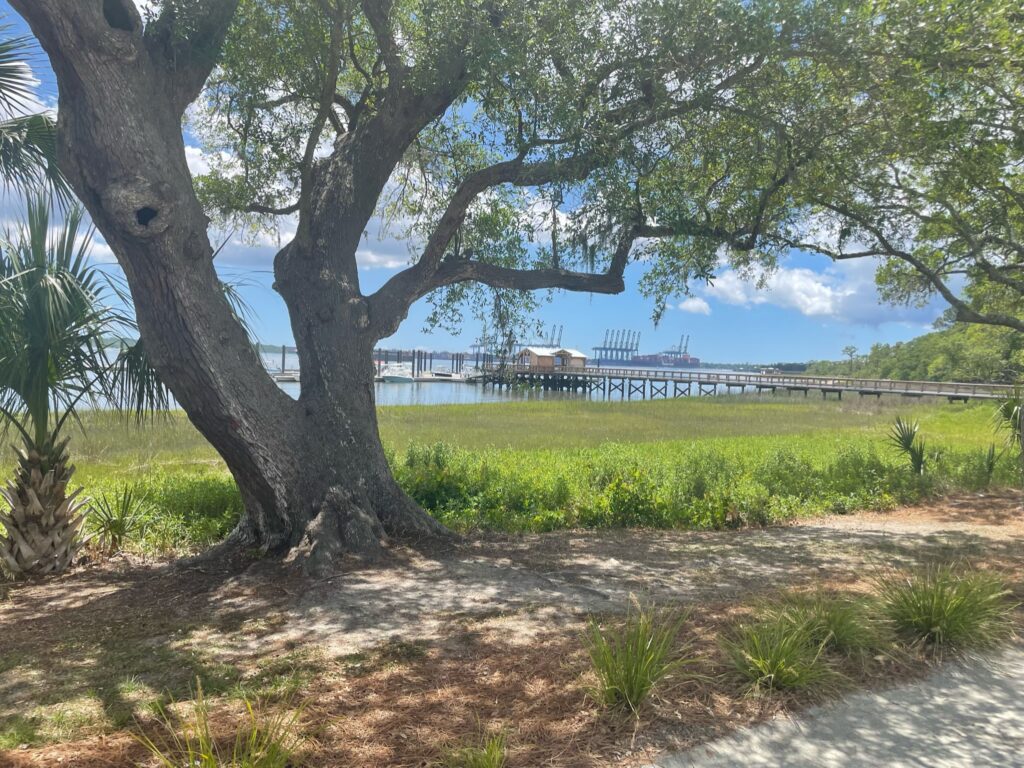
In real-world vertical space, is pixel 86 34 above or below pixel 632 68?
below

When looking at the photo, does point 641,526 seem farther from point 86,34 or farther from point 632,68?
point 86,34

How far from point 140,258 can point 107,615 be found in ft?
9.65

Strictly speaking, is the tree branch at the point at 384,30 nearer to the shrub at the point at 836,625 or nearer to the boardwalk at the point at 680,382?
the shrub at the point at 836,625

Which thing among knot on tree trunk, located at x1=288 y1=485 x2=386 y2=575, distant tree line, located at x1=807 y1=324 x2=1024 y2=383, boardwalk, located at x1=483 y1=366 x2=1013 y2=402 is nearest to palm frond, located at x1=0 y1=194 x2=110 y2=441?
knot on tree trunk, located at x1=288 y1=485 x2=386 y2=575

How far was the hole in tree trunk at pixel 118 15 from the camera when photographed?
6.04 m

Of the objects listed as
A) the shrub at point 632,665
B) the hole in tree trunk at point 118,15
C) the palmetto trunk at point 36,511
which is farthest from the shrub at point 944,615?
the hole in tree trunk at point 118,15

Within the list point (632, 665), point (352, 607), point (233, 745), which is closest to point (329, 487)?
point (352, 607)

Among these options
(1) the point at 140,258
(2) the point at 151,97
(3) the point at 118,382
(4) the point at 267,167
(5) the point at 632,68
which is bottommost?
(3) the point at 118,382

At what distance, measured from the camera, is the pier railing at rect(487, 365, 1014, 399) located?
46.5m

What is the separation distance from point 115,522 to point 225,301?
3208mm

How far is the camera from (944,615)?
181 inches

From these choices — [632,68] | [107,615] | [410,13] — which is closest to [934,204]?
[632,68]

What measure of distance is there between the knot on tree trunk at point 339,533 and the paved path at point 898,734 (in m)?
4.20

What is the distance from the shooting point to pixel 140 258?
19.3ft
